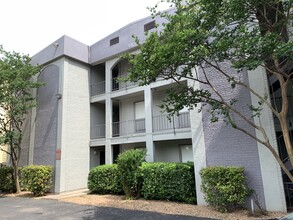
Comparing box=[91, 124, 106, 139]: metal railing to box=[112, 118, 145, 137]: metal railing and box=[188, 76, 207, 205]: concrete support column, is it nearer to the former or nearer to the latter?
box=[112, 118, 145, 137]: metal railing

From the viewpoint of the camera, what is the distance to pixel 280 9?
6.92m

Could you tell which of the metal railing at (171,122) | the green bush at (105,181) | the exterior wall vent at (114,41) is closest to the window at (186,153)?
the metal railing at (171,122)

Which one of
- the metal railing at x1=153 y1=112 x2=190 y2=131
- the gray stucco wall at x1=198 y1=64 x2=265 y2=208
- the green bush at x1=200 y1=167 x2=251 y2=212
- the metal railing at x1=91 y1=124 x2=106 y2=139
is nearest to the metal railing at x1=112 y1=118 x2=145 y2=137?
the metal railing at x1=91 y1=124 x2=106 y2=139

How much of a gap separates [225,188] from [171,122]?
18.6 ft

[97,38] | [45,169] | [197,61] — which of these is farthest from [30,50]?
[197,61]

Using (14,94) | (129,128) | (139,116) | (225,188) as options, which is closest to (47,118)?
(14,94)

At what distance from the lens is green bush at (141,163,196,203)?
30.9ft

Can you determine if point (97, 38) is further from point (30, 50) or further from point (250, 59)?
point (250, 59)

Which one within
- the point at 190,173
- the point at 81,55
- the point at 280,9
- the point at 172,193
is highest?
the point at 81,55

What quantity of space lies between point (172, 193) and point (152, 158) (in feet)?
10.8

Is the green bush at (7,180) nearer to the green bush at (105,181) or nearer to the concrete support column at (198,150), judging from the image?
the green bush at (105,181)

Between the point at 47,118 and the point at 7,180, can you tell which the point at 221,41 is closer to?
the point at 47,118

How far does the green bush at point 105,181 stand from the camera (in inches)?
464

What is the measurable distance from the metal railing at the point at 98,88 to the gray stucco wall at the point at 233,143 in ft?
30.3
